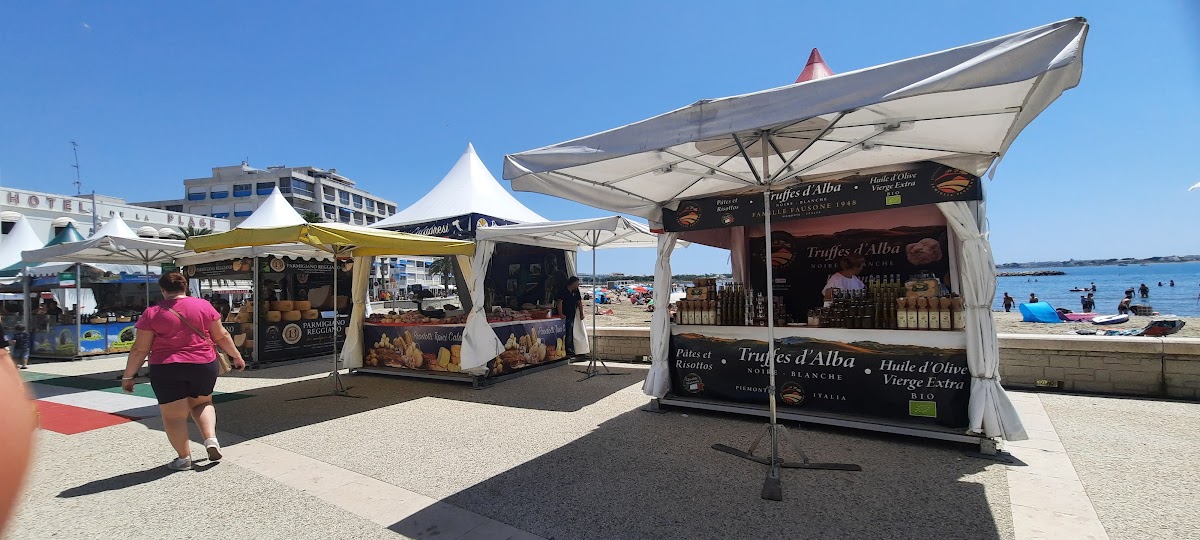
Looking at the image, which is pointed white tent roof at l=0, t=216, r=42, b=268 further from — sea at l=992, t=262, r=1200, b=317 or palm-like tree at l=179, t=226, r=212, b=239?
sea at l=992, t=262, r=1200, b=317

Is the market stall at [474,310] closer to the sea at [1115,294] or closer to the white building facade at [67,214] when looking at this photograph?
the sea at [1115,294]

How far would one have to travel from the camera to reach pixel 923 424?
482 cm

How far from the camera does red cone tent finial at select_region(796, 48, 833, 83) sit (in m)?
5.62

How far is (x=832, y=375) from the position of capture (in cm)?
523

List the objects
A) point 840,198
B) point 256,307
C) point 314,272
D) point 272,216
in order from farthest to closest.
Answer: point 272,216 < point 314,272 < point 256,307 < point 840,198

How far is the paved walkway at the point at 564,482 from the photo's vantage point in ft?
10.9

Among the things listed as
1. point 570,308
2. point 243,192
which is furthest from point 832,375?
point 243,192

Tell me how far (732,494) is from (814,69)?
14.6 ft

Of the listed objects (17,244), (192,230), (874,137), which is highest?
(192,230)

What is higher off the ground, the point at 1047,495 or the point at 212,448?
the point at 212,448

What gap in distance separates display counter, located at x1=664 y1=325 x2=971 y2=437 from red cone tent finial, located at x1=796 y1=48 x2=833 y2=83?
2.67 m

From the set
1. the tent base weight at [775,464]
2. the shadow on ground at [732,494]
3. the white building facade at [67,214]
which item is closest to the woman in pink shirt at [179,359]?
the shadow on ground at [732,494]

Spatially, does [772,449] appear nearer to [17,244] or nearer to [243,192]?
[17,244]

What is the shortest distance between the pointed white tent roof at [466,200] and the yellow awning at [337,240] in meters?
2.27
